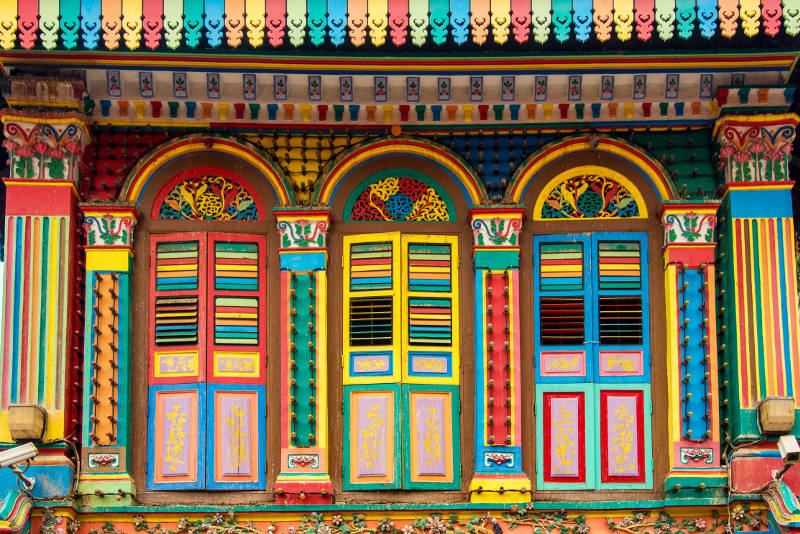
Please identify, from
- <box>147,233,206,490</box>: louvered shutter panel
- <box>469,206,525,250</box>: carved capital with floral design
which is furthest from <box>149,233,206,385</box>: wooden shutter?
<box>469,206,525,250</box>: carved capital with floral design

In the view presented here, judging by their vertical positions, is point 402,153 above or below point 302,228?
above

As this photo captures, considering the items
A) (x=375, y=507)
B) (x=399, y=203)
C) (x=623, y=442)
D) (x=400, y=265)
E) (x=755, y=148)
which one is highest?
(x=755, y=148)

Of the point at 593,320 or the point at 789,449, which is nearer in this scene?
the point at 789,449

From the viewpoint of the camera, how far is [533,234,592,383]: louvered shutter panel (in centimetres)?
1415

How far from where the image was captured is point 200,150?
14633 mm

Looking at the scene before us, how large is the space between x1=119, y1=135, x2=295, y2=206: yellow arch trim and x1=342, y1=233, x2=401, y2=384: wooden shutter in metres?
0.83

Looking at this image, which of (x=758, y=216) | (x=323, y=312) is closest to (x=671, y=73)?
(x=758, y=216)

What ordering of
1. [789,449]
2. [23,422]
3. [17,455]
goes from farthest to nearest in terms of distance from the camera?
1. [23,422]
2. [17,455]
3. [789,449]

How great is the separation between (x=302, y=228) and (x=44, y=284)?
7.45 ft

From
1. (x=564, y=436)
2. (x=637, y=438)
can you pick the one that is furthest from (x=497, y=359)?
(x=637, y=438)

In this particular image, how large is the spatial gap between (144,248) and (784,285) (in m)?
5.58

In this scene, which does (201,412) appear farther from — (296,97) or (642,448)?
(642,448)

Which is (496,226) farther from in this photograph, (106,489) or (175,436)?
(106,489)

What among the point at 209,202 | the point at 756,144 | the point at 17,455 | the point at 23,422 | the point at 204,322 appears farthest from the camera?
the point at 209,202
